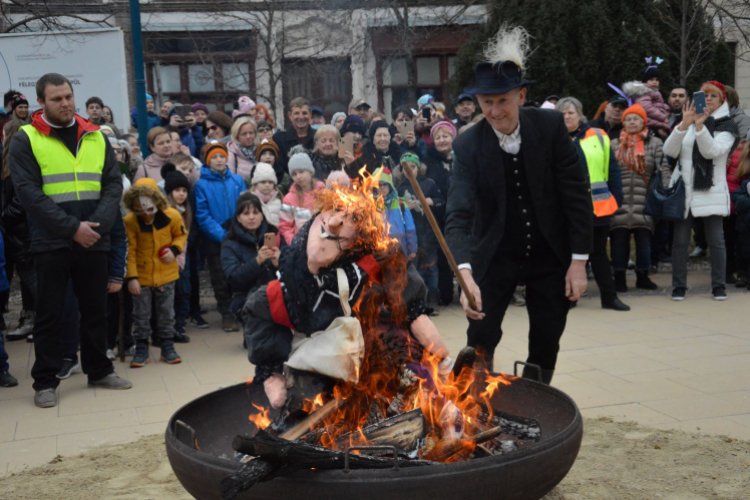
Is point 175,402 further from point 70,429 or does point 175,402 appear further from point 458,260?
point 458,260

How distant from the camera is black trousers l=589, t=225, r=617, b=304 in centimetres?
790

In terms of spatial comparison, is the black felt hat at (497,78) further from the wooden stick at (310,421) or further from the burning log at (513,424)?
the wooden stick at (310,421)

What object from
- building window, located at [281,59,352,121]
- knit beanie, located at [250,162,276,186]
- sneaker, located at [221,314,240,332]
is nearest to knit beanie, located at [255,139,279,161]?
knit beanie, located at [250,162,276,186]

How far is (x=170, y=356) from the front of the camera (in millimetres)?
6453

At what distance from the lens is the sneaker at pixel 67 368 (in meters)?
6.02

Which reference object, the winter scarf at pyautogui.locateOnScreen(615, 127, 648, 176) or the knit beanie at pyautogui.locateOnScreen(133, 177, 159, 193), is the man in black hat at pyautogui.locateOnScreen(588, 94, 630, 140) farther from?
the knit beanie at pyautogui.locateOnScreen(133, 177, 159, 193)

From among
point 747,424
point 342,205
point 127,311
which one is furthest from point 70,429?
point 747,424

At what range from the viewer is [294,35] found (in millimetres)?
18500

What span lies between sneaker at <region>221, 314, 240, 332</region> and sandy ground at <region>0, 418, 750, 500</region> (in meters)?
3.19

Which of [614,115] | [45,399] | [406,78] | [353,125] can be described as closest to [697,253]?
[614,115]

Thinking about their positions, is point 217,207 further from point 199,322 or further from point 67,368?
point 67,368

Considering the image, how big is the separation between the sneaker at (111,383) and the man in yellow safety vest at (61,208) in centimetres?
32

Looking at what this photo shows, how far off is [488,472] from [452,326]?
4999 mm

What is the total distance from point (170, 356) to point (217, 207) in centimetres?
174
